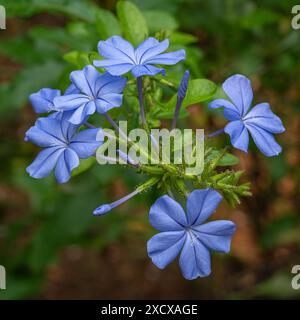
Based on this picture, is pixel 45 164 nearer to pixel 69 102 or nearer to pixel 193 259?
pixel 69 102

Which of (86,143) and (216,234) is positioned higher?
(86,143)

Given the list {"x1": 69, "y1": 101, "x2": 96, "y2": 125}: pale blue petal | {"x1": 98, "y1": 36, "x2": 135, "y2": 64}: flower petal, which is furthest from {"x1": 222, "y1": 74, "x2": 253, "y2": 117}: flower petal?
{"x1": 69, "y1": 101, "x2": 96, "y2": 125}: pale blue petal

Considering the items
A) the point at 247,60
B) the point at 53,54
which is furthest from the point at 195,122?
the point at 53,54

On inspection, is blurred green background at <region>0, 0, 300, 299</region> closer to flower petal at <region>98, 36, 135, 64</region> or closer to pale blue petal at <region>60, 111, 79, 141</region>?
flower petal at <region>98, 36, 135, 64</region>

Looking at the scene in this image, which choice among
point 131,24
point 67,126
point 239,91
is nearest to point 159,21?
point 131,24

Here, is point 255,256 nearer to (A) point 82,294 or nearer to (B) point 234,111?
(A) point 82,294

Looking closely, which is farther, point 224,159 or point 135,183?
point 135,183
